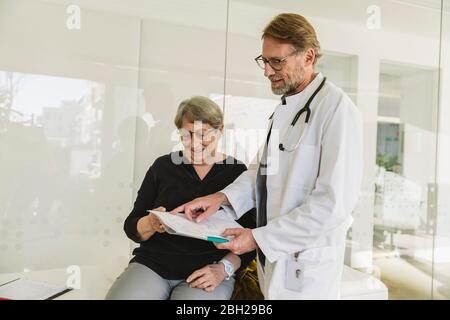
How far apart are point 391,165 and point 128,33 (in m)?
1.57

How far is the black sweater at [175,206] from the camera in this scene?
4.42ft

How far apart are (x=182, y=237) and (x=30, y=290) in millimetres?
601

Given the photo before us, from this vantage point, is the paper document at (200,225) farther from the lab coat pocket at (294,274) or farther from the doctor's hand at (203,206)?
the lab coat pocket at (294,274)

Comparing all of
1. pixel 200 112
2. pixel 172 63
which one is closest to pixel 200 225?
pixel 200 112

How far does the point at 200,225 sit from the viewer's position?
123cm

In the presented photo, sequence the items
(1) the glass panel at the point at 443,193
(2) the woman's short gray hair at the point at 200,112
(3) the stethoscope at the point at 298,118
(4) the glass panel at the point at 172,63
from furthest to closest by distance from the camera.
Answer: (1) the glass panel at the point at 443,193, (4) the glass panel at the point at 172,63, (2) the woman's short gray hair at the point at 200,112, (3) the stethoscope at the point at 298,118

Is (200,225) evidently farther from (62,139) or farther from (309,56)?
→ (62,139)

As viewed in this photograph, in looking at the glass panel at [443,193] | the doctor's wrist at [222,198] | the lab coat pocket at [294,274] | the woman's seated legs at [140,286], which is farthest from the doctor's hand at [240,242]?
the glass panel at [443,193]

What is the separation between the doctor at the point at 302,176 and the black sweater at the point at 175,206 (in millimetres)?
159

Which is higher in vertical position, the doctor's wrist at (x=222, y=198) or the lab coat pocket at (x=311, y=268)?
the doctor's wrist at (x=222, y=198)

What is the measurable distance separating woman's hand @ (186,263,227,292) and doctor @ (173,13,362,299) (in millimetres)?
145

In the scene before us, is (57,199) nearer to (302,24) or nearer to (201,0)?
(201,0)
